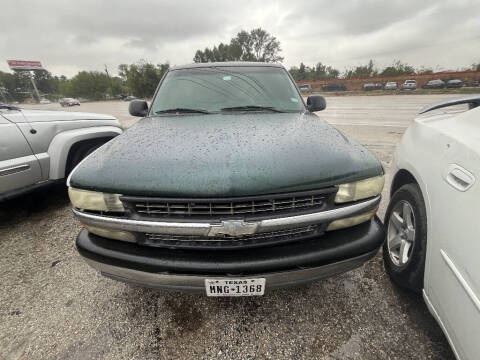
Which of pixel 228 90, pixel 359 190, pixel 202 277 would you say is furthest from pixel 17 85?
pixel 359 190

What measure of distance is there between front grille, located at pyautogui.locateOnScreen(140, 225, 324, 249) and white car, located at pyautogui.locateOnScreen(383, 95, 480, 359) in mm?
604

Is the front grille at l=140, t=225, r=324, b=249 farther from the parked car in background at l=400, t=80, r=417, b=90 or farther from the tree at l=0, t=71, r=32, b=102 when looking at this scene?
the tree at l=0, t=71, r=32, b=102

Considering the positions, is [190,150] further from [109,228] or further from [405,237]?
[405,237]

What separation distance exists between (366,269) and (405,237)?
0.45 m

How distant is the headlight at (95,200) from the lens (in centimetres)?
125

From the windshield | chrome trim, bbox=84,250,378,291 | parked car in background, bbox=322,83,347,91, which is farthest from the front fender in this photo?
parked car in background, bbox=322,83,347,91

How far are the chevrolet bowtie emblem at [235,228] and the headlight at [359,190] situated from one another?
1.66ft

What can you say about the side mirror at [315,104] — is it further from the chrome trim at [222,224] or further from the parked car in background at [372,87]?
the parked car in background at [372,87]

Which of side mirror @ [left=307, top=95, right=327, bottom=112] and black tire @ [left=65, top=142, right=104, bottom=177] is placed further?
black tire @ [left=65, top=142, right=104, bottom=177]

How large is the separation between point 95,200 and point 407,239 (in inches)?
80.6

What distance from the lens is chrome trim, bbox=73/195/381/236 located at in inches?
45.9

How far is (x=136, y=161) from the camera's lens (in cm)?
133

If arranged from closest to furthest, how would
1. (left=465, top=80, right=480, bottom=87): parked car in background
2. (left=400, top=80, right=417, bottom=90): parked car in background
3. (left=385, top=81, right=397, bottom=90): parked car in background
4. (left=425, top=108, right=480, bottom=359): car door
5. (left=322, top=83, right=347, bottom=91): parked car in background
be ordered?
1. (left=425, top=108, right=480, bottom=359): car door
2. (left=465, top=80, right=480, bottom=87): parked car in background
3. (left=400, top=80, right=417, bottom=90): parked car in background
4. (left=385, top=81, right=397, bottom=90): parked car in background
5. (left=322, top=83, right=347, bottom=91): parked car in background

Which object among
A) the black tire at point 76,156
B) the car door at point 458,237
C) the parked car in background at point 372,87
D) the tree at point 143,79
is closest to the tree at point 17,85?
the tree at point 143,79
